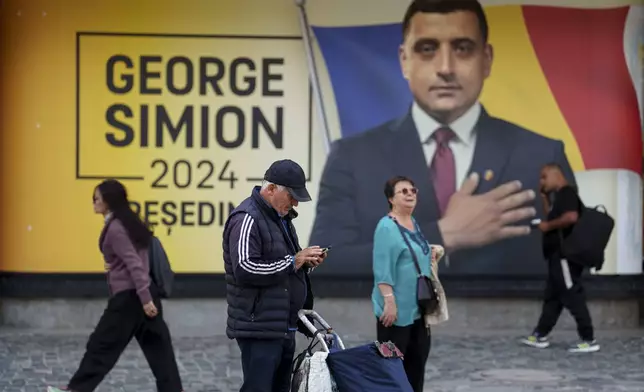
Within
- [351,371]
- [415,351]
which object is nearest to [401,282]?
[415,351]

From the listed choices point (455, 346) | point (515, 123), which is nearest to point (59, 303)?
point (455, 346)

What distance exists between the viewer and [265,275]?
22.8ft

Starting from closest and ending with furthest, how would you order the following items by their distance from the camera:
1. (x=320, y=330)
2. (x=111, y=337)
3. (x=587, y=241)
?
(x=320, y=330) → (x=111, y=337) → (x=587, y=241)

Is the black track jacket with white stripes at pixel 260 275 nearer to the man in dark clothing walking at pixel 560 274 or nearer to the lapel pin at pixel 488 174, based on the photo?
the man in dark clothing walking at pixel 560 274

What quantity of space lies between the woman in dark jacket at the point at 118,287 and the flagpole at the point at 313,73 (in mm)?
4257

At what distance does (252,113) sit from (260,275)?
6.54 metres

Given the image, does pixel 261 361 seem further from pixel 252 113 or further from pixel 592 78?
pixel 592 78

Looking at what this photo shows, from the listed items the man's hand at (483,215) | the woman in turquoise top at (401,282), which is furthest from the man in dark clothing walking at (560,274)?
the woman in turquoise top at (401,282)

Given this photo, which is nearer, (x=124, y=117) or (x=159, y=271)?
(x=159, y=271)

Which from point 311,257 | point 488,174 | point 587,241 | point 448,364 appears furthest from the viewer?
point 488,174

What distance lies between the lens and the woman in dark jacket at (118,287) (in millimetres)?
9266

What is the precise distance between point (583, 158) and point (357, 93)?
2.43m

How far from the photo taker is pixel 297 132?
13383mm

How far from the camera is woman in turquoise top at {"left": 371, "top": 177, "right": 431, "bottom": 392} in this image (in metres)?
8.66
